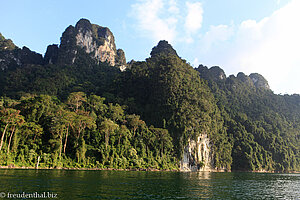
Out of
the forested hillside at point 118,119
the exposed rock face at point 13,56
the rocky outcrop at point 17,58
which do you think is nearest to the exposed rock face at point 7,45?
the exposed rock face at point 13,56

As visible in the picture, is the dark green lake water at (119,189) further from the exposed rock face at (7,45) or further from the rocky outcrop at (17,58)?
the exposed rock face at (7,45)

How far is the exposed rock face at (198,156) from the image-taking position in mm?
103812

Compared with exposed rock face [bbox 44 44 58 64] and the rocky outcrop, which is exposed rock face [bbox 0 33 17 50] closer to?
the rocky outcrop

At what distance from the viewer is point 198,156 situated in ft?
357

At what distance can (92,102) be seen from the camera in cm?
9831

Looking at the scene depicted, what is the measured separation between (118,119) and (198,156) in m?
42.4

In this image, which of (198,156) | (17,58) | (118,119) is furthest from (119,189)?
(17,58)

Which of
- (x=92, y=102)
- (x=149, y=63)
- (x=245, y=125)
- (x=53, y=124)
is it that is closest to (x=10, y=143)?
(x=53, y=124)

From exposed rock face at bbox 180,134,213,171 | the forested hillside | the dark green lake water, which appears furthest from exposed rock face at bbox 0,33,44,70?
the dark green lake water

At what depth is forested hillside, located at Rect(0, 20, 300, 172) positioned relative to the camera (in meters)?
62.2

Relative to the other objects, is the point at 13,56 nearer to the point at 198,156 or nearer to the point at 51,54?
the point at 51,54

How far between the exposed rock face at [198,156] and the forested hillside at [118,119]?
1.38m

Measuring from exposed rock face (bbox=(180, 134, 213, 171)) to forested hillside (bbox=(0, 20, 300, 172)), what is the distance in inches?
54.2

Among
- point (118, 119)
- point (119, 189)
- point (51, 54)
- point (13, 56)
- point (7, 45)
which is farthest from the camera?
point (51, 54)
